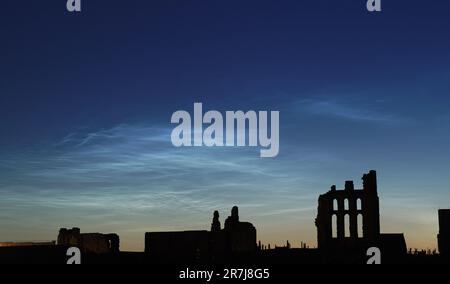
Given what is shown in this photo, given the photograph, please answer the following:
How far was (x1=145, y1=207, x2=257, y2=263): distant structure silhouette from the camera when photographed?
42.0 metres

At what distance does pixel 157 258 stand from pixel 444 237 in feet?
61.4

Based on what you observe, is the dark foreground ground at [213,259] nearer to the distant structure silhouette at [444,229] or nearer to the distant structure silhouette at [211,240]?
the distant structure silhouette at [211,240]

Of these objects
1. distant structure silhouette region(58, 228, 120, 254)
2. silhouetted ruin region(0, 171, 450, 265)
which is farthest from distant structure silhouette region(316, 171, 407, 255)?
distant structure silhouette region(58, 228, 120, 254)

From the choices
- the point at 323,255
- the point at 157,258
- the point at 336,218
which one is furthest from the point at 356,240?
the point at 157,258

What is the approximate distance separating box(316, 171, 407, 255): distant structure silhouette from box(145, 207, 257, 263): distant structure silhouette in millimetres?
4646

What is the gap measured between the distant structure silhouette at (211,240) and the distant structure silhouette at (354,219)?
A: 4646 millimetres

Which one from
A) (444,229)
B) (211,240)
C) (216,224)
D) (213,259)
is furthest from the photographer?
(216,224)

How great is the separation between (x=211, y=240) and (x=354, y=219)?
9390 mm

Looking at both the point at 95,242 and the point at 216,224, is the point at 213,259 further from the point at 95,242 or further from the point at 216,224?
the point at 95,242

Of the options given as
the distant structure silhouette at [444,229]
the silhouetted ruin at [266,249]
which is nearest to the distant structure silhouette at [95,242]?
the silhouetted ruin at [266,249]

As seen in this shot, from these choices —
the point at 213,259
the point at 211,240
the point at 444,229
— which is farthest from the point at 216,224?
the point at 444,229

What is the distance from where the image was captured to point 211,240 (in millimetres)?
42844

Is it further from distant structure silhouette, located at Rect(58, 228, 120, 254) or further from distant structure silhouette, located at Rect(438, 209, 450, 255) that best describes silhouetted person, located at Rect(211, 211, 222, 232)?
distant structure silhouette, located at Rect(438, 209, 450, 255)
